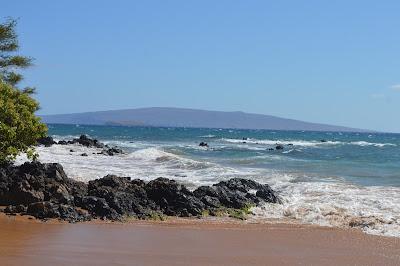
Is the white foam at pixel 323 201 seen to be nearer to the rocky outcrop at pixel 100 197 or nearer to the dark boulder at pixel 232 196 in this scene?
the dark boulder at pixel 232 196

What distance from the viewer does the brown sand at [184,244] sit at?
29.5 ft

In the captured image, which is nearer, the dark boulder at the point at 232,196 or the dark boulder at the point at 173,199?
the dark boulder at the point at 173,199

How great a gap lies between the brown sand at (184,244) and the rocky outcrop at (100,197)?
0.71 meters

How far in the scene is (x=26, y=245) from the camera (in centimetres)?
948

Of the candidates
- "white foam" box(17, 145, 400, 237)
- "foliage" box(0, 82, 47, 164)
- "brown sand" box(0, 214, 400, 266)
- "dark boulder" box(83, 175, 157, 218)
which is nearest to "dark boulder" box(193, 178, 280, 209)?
"white foam" box(17, 145, 400, 237)

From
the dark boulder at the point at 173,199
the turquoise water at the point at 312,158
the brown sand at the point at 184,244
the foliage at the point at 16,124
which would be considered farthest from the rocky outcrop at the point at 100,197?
the turquoise water at the point at 312,158

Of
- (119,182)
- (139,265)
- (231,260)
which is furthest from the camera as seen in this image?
(119,182)

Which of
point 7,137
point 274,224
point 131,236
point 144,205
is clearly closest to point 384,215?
point 274,224

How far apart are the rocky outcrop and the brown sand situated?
71cm

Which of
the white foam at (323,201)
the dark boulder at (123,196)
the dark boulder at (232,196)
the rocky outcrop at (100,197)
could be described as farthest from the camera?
the dark boulder at (232,196)

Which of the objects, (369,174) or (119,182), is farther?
(369,174)

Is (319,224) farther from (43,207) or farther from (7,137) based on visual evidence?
(7,137)

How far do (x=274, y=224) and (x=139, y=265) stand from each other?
516 cm

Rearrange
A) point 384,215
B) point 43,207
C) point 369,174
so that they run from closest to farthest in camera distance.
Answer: point 43,207 → point 384,215 → point 369,174
